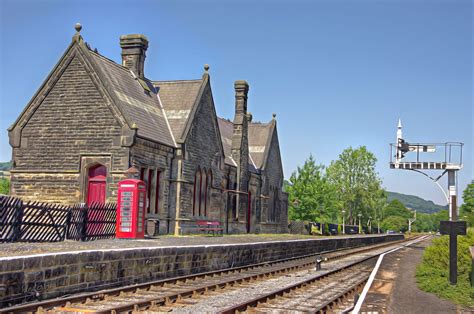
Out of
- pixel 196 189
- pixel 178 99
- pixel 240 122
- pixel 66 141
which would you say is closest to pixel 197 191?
pixel 196 189

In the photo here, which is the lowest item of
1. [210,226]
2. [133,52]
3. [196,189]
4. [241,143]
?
[210,226]

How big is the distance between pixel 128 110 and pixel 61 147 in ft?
12.1

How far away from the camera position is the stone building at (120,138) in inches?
1009

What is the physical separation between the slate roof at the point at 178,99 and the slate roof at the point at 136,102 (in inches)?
16.4

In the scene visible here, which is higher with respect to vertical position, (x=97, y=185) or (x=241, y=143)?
(x=241, y=143)

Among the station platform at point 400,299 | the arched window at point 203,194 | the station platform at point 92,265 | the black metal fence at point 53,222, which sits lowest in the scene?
the station platform at point 400,299

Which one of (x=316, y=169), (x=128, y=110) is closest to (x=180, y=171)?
(x=128, y=110)

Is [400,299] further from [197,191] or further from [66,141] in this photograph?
[197,191]

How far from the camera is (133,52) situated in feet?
105

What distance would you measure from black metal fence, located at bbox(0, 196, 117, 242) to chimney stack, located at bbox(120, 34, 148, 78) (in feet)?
39.3

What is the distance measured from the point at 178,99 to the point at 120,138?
800cm

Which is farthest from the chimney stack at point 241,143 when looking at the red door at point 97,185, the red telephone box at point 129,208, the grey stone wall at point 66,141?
the red telephone box at point 129,208

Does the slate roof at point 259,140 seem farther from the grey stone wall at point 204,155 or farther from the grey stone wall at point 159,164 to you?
the grey stone wall at point 159,164

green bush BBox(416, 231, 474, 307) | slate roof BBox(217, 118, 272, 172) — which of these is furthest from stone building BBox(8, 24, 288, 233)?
green bush BBox(416, 231, 474, 307)
